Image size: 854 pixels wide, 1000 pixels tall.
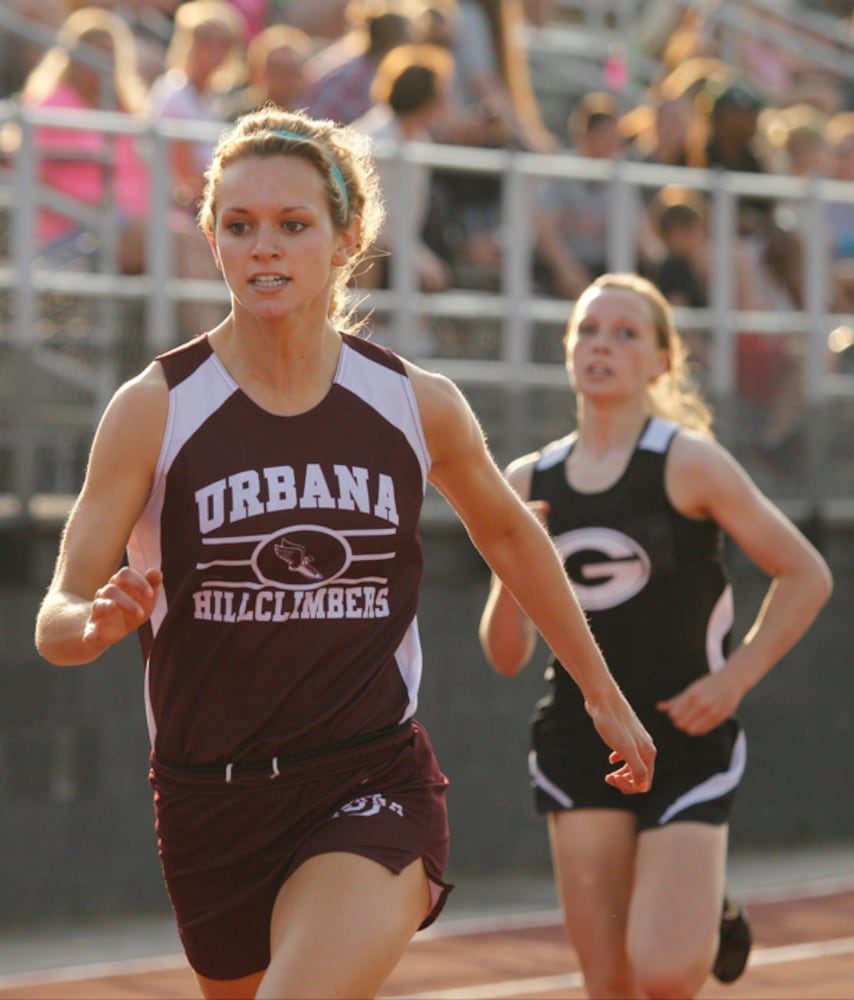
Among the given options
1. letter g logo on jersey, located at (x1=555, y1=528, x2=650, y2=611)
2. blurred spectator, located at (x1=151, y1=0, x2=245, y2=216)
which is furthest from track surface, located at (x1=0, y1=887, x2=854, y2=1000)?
blurred spectator, located at (x1=151, y1=0, x2=245, y2=216)

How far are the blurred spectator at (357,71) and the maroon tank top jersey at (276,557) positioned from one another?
Result: 564 cm

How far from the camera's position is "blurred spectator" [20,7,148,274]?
859 cm

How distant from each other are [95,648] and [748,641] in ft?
8.93

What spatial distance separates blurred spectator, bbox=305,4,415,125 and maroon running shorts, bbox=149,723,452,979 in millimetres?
5782

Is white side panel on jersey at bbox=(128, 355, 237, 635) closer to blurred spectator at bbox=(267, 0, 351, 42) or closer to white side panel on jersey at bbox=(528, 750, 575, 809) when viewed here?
A: white side panel on jersey at bbox=(528, 750, 575, 809)

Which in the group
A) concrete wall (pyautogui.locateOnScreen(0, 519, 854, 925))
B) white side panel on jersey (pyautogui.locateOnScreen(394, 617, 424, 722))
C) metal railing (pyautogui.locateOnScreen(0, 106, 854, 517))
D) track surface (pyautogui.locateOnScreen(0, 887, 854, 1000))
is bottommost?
track surface (pyautogui.locateOnScreen(0, 887, 854, 1000))

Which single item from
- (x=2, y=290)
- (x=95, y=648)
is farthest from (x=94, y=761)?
(x=95, y=648)

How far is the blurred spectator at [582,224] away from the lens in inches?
396

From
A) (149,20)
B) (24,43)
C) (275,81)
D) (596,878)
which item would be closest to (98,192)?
(275,81)

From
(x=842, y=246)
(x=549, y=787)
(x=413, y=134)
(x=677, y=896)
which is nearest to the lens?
(x=677, y=896)

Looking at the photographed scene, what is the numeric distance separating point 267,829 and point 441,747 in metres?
5.86

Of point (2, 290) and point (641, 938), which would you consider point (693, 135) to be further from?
point (641, 938)

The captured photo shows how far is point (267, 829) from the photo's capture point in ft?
13.6

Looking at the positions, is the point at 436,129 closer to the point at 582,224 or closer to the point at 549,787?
→ the point at 582,224
